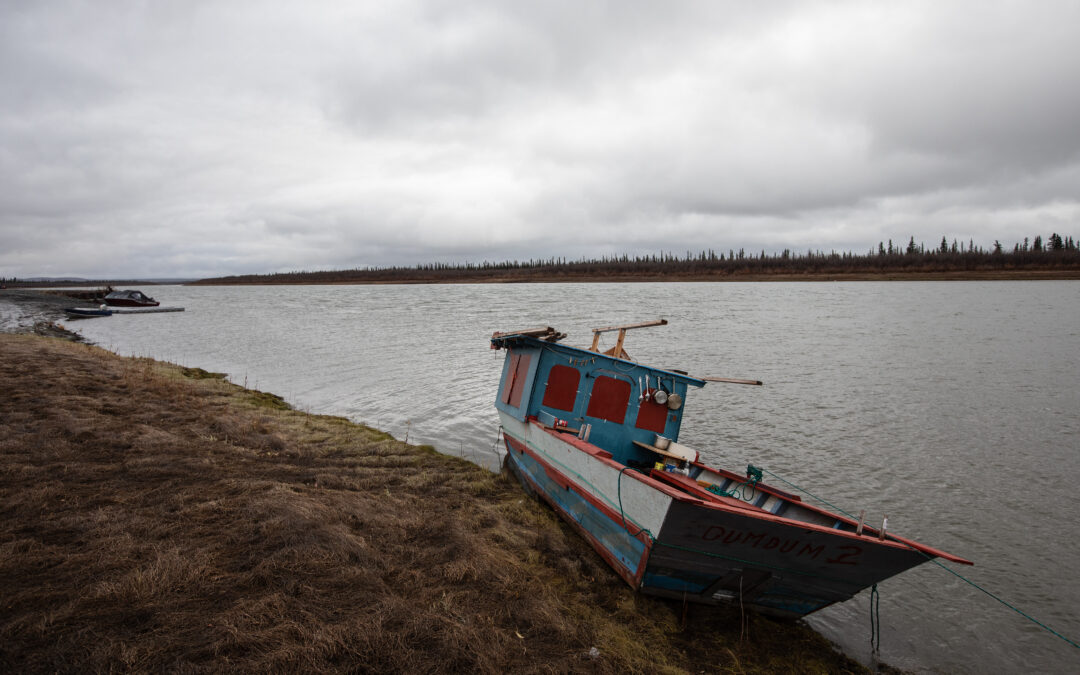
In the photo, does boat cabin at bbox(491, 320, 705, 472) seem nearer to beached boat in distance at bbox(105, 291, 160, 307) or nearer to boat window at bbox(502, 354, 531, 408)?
boat window at bbox(502, 354, 531, 408)

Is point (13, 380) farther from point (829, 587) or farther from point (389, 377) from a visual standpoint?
point (829, 587)

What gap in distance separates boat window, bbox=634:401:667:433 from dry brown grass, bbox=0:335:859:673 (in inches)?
111

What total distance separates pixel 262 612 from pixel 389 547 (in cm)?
223

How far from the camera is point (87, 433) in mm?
10953

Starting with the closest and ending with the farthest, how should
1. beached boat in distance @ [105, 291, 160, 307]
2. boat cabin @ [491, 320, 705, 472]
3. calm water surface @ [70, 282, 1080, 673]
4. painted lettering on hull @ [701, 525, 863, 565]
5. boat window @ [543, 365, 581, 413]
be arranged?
painted lettering on hull @ [701, 525, 863, 565] → calm water surface @ [70, 282, 1080, 673] → boat cabin @ [491, 320, 705, 472] → boat window @ [543, 365, 581, 413] → beached boat in distance @ [105, 291, 160, 307]

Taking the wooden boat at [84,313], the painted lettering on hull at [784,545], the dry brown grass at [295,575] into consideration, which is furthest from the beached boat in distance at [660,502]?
the wooden boat at [84,313]

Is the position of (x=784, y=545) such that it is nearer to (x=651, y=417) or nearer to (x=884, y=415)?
(x=651, y=417)

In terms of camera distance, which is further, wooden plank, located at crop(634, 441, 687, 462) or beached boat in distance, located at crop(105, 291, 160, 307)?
beached boat in distance, located at crop(105, 291, 160, 307)

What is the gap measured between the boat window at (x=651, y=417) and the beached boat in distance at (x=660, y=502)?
0.8 inches

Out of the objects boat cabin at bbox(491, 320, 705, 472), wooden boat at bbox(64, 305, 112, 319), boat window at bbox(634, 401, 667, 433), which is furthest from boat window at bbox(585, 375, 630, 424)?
wooden boat at bbox(64, 305, 112, 319)

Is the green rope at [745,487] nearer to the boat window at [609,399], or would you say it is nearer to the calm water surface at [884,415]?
the calm water surface at [884,415]

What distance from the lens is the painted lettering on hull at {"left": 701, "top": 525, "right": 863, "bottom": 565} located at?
6.65 m

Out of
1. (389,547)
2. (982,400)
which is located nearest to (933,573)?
(389,547)

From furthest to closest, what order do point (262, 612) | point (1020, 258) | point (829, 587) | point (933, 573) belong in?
1. point (1020, 258)
2. point (933, 573)
3. point (829, 587)
4. point (262, 612)
